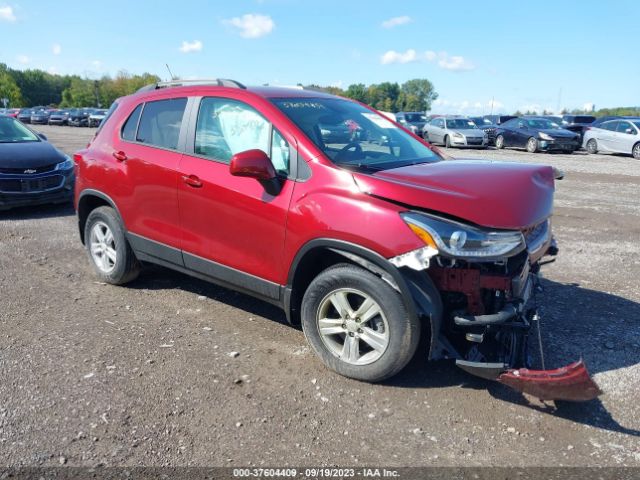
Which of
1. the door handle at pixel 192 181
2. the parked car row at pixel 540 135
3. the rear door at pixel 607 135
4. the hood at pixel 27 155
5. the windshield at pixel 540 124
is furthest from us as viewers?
the windshield at pixel 540 124

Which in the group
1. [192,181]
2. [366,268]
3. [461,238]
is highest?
[192,181]

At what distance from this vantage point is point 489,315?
315 cm

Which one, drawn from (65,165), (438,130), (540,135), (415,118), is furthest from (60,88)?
(65,165)

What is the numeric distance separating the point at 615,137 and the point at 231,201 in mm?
20899

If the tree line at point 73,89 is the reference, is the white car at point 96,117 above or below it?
below

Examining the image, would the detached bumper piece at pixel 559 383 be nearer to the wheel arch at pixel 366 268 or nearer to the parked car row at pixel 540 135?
the wheel arch at pixel 366 268

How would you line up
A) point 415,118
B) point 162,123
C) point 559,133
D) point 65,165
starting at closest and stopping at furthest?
point 162,123
point 65,165
point 559,133
point 415,118

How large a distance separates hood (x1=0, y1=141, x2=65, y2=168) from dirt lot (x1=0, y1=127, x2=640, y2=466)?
358cm

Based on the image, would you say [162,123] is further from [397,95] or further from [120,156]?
[397,95]

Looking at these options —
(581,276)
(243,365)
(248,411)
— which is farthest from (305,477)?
(581,276)

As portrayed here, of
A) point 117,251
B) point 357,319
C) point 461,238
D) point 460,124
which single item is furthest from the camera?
point 460,124

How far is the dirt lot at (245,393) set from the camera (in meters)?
2.86

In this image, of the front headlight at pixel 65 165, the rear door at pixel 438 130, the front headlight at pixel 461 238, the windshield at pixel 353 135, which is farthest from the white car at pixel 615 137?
the front headlight at pixel 461 238

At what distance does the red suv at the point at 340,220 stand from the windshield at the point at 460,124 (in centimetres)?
2067
